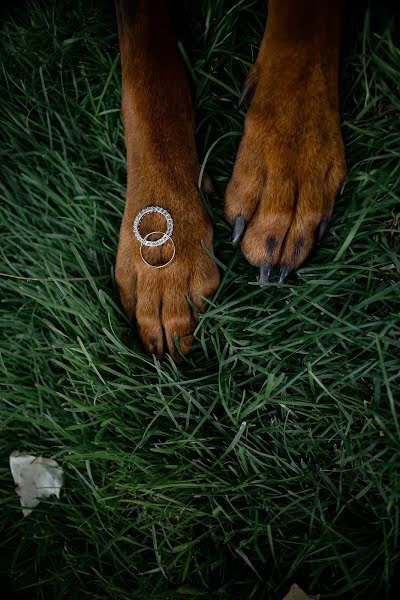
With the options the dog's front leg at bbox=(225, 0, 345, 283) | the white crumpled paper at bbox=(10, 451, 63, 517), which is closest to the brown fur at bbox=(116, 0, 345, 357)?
the dog's front leg at bbox=(225, 0, 345, 283)

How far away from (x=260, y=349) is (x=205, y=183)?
507 millimetres

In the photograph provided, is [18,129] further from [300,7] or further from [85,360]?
[300,7]

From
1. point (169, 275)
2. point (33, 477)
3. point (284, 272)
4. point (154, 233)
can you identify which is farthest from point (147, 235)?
point (33, 477)

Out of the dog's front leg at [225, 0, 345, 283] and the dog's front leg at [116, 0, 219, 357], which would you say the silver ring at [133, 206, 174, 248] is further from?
the dog's front leg at [225, 0, 345, 283]

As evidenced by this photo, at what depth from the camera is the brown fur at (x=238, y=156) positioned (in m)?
1.35

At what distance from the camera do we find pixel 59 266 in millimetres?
1765

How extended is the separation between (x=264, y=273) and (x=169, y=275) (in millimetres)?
255

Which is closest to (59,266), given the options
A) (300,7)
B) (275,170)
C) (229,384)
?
(229,384)

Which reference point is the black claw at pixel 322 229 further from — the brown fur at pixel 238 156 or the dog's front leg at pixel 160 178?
the dog's front leg at pixel 160 178

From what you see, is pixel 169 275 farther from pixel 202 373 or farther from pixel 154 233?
pixel 202 373

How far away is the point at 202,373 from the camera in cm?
163

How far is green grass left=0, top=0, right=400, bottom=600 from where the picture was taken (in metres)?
1.49

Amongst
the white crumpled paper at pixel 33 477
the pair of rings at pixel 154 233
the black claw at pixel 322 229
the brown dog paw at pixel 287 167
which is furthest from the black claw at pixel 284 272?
the white crumpled paper at pixel 33 477

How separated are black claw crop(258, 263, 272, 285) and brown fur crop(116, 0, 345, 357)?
0.03m
